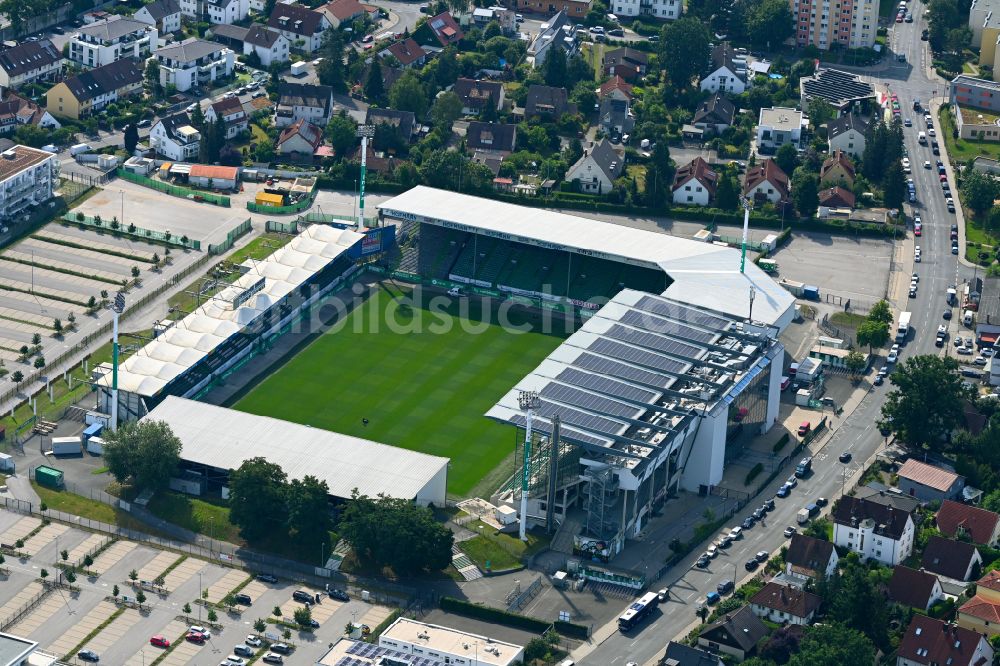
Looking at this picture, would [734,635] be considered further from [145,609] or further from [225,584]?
[145,609]

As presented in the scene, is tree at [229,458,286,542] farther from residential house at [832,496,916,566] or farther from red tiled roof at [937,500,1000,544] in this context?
red tiled roof at [937,500,1000,544]

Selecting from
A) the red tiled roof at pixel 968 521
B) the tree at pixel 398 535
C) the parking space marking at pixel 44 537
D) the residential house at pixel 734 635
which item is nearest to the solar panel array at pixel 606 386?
the tree at pixel 398 535

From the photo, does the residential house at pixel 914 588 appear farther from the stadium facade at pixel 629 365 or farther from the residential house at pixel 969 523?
the stadium facade at pixel 629 365

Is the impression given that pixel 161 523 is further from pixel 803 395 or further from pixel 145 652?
pixel 803 395

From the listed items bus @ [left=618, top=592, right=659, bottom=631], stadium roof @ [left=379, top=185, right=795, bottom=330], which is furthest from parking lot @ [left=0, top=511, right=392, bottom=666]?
stadium roof @ [left=379, top=185, right=795, bottom=330]

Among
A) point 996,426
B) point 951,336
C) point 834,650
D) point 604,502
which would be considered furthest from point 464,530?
point 951,336

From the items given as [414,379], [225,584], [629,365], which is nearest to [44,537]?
[225,584]

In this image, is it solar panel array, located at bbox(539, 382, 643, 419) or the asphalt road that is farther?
solar panel array, located at bbox(539, 382, 643, 419)
